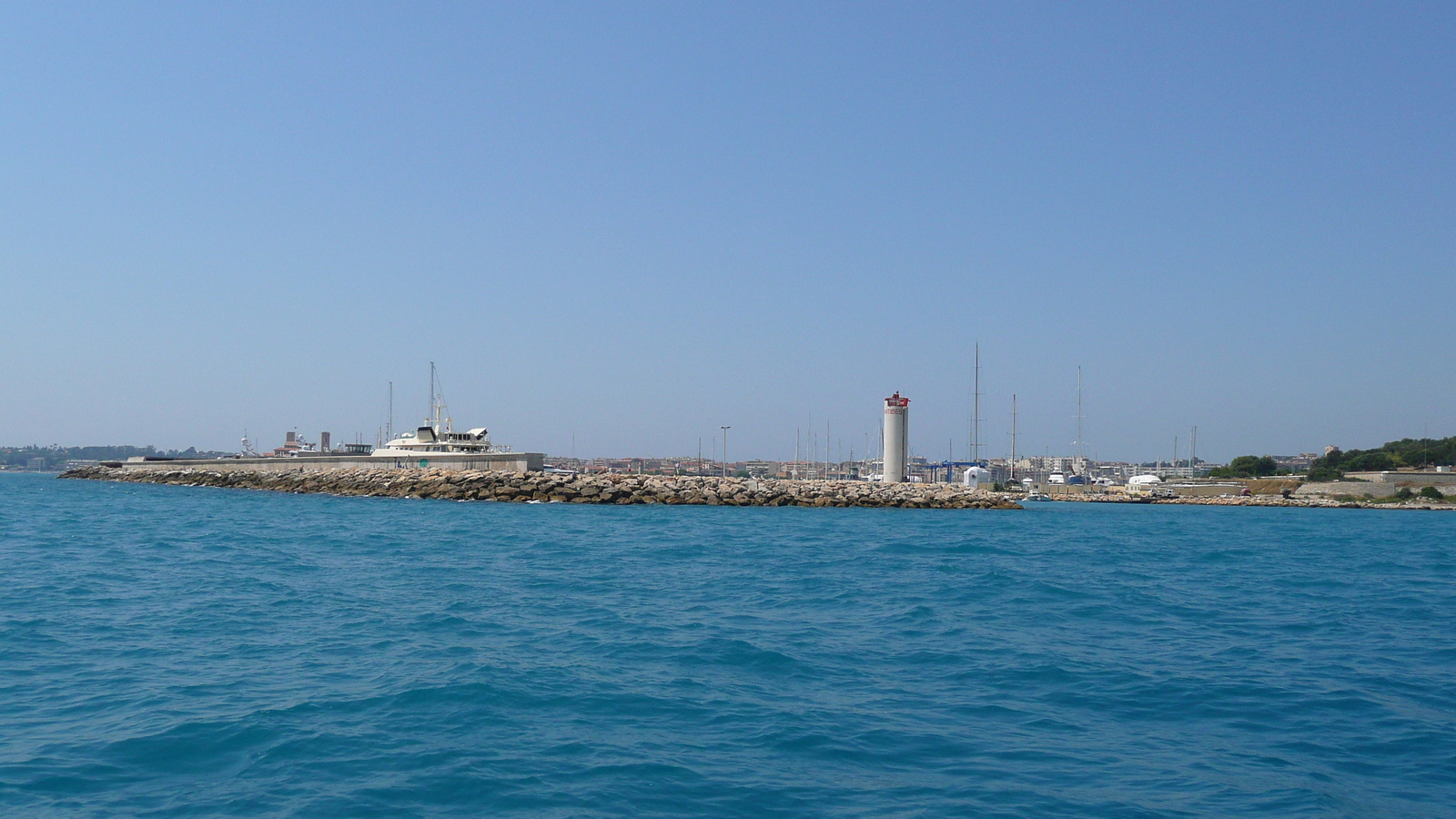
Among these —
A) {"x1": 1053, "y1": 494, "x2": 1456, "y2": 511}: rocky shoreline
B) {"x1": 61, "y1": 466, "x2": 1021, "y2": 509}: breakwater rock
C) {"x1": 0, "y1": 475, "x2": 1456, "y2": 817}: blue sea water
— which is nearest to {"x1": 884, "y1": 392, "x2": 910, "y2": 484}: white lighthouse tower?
{"x1": 61, "y1": 466, "x2": 1021, "y2": 509}: breakwater rock

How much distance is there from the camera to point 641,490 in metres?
48.8

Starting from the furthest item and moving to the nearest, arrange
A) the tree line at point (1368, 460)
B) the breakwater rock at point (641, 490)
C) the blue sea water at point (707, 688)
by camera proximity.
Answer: the tree line at point (1368, 460)
the breakwater rock at point (641, 490)
the blue sea water at point (707, 688)

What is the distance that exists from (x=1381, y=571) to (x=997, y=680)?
16.9m

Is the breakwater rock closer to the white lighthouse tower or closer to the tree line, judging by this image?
the white lighthouse tower

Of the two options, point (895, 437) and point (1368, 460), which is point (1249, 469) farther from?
point (895, 437)

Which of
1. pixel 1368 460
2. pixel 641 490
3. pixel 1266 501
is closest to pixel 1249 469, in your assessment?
pixel 1368 460

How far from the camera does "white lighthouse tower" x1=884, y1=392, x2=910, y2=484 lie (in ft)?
200

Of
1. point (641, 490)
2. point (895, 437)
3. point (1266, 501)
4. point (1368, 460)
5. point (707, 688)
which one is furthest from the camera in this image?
point (1368, 460)

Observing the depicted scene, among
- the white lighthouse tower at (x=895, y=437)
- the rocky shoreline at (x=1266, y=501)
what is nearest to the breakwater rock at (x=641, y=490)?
the white lighthouse tower at (x=895, y=437)

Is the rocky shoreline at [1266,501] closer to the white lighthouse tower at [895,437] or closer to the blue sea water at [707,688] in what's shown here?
the white lighthouse tower at [895,437]

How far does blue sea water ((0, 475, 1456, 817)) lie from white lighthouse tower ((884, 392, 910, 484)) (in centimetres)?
4034

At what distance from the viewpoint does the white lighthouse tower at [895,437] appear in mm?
61000

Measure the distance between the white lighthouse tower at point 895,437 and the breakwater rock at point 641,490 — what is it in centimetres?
556

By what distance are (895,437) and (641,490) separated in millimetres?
19650
